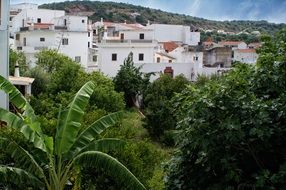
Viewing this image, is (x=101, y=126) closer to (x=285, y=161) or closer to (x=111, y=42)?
(x=285, y=161)

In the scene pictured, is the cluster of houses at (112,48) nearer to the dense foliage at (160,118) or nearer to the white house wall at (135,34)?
the white house wall at (135,34)

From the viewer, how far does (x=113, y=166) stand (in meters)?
9.98

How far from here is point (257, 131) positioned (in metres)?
6.84

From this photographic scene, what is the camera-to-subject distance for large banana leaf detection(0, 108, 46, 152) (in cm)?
1005

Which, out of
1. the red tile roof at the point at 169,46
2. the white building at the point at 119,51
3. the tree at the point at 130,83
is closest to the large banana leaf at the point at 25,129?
the tree at the point at 130,83

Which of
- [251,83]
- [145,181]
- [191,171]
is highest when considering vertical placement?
[251,83]

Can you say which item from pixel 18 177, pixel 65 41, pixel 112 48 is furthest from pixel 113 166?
pixel 65 41

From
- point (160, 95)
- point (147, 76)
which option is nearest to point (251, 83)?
point (160, 95)

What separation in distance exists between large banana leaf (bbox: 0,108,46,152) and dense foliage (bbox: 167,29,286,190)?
327cm

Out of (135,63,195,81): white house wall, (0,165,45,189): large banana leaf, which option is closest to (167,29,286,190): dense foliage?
(0,165,45,189): large banana leaf

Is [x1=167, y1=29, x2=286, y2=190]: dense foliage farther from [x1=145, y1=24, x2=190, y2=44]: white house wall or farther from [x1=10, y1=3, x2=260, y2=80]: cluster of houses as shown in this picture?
[x1=145, y1=24, x2=190, y2=44]: white house wall

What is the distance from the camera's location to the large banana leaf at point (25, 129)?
33.0 feet

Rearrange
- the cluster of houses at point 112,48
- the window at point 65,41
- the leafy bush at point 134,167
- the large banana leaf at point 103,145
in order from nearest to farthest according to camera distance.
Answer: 1. the large banana leaf at point 103,145
2. the leafy bush at point 134,167
3. the cluster of houses at point 112,48
4. the window at point 65,41

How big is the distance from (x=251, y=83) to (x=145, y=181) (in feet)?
16.8
